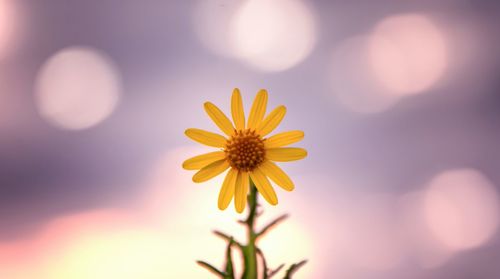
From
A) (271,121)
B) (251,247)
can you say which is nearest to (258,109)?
(271,121)

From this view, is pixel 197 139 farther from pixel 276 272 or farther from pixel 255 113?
pixel 276 272

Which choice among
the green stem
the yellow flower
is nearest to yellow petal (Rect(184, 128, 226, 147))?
the yellow flower

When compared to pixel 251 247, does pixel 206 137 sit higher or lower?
higher

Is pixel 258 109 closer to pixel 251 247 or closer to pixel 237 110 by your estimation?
pixel 237 110

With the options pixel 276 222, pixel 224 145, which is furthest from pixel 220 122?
pixel 276 222

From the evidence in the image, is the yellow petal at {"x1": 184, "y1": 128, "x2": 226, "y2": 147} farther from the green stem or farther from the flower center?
the green stem

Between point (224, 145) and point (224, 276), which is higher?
point (224, 145)
